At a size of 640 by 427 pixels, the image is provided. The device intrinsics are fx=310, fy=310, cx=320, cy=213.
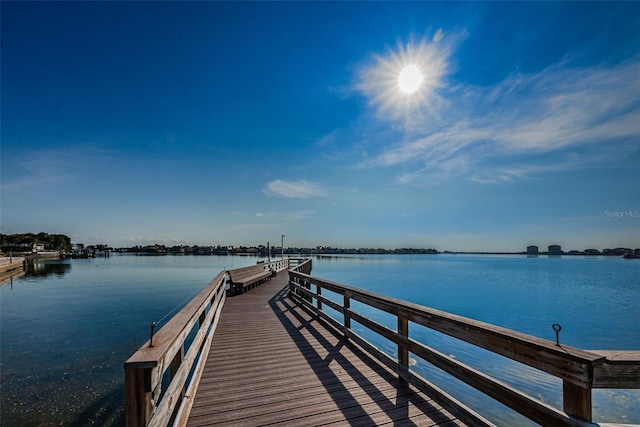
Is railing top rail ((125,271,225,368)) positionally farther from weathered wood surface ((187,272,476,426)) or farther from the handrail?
weathered wood surface ((187,272,476,426))

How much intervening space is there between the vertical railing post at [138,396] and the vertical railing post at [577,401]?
2630 millimetres

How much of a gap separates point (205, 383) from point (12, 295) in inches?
1094

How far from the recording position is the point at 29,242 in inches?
4033

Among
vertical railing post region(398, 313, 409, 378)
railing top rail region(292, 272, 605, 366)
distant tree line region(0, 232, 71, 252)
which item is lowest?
distant tree line region(0, 232, 71, 252)

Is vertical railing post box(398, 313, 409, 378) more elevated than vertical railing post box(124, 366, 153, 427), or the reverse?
vertical railing post box(124, 366, 153, 427)

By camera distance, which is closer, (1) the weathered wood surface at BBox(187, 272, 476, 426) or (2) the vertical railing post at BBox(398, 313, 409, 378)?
(1) the weathered wood surface at BBox(187, 272, 476, 426)

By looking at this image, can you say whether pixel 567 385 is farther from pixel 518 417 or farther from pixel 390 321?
pixel 390 321

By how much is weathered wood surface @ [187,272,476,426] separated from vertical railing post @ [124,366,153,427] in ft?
4.25

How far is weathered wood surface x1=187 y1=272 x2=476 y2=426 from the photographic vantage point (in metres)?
3.12

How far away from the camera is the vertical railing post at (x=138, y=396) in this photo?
6.30 feet

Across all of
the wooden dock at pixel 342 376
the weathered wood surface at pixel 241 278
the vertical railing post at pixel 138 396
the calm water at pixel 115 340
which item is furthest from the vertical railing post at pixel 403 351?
the weathered wood surface at pixel 241 278

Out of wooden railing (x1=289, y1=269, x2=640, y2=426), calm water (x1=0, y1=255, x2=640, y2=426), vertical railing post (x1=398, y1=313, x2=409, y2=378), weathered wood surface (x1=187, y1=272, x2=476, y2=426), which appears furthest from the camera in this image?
calm water (x1=0, y1=255, x2=640, y2=426)

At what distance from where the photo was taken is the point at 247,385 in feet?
12.9

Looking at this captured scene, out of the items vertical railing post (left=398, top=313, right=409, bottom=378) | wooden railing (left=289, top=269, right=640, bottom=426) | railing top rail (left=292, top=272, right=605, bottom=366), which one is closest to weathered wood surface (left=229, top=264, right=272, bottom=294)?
railing top rail (left=292, top=272, right=605, bottom=366)
